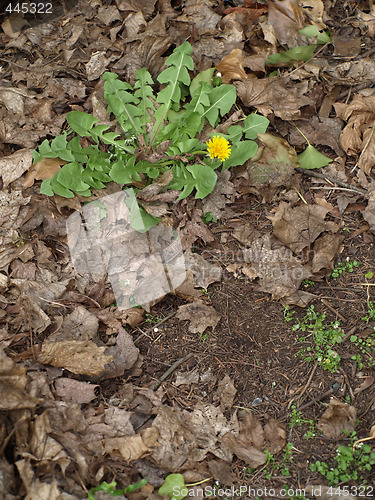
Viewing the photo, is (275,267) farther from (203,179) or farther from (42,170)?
(42,170)

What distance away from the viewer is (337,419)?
93.7 inches

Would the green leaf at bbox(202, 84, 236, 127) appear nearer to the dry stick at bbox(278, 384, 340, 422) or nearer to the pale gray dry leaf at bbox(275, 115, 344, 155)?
the pale gray dry leaf at bbox(275, 115, 344, 155)

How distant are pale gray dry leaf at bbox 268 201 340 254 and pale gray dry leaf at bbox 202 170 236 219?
32 cm

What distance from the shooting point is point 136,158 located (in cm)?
316

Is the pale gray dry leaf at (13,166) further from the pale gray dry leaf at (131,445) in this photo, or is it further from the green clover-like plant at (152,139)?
the pale gray dry leaf at (131,445)

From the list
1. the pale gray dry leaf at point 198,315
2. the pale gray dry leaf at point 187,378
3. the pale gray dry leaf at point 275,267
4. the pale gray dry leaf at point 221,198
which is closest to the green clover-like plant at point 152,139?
the pale gray dry leaf at point 221,198

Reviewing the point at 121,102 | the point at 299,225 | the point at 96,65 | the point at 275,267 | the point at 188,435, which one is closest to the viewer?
the point at 188,435

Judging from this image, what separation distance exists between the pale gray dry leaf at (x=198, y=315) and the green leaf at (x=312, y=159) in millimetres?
1298

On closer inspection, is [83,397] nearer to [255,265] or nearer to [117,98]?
[255,265]

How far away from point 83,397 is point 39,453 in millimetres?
388

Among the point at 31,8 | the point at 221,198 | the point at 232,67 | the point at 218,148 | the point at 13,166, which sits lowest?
the point at 221,198

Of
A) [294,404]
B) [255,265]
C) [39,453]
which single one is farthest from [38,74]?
[294,404]

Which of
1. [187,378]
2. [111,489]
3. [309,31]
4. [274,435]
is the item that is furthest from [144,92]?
[111,489]

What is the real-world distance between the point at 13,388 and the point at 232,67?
2707mm
